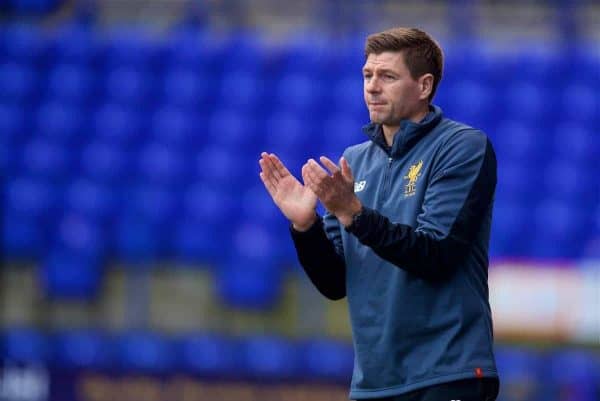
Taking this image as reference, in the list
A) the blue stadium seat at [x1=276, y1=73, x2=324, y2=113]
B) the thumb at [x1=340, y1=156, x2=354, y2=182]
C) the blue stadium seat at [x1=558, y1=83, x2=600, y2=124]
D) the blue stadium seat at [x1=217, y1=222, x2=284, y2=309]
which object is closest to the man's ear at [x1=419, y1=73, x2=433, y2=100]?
the thumb at [x1=340, y1=156, x2=354, y2=182]

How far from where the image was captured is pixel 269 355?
9.09 metres

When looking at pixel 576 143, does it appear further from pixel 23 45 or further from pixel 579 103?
pixel 23 45

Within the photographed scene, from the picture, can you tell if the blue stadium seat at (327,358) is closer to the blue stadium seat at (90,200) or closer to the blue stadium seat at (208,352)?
the blue stadium seat at (208,352)

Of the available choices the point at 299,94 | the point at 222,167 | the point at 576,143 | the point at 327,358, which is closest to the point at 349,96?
the point at 299,94

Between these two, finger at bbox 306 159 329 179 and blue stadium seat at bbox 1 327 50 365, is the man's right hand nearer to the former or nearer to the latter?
finger at bbox 306 159 329 179

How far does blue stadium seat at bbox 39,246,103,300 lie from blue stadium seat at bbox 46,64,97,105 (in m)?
2.49

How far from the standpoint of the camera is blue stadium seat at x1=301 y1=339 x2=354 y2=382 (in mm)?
8469

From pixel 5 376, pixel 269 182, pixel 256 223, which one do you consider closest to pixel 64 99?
pixel 256 223

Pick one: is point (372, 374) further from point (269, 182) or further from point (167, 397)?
point (167, 397)

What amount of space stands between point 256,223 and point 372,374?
Result: 673cm

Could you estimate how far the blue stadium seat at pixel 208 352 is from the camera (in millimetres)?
9094

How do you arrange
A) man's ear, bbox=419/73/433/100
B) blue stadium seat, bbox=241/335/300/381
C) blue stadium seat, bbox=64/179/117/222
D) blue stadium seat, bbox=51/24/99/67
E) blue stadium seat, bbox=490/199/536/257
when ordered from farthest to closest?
blue stadium seat, bbox=51/24/99/67, blue stadium seat, bbox=64/179/117/222, blue stadium seat, bbox=490/199/536/257, blue stadium seat, bbox=241/335/300/381, man's ear, bbox=419/73/433/100

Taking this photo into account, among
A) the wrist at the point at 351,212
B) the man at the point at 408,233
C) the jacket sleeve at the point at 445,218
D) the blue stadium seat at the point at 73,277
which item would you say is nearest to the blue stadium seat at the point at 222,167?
the blue stadium seat at the point at 73,277

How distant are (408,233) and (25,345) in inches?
253
